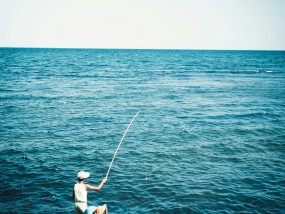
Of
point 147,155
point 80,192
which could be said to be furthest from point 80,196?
point 147,155

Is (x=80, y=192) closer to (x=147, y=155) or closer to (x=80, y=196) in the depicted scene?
(x=80, y=196)

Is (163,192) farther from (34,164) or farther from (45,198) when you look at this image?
(34,164)

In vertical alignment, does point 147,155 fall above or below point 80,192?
above

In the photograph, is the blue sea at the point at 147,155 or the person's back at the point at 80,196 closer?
the person's back at the point at 80,196

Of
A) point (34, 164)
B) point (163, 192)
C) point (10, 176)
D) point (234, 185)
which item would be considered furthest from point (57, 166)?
point (234, 185)

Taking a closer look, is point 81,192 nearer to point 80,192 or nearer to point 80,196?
point 80,192

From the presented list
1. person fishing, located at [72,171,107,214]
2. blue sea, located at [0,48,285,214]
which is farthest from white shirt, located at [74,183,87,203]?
blue sea, located at [0,48,285,214]

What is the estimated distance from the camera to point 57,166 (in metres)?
13.1

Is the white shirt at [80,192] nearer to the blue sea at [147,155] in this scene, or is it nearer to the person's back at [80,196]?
the person's back at [80,196]

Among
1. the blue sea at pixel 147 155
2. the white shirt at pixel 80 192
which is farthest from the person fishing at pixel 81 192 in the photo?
the blue sea at pixel 147 155

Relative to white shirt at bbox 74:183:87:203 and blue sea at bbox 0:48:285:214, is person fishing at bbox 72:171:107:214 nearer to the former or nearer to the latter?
white shirt at bbox 74:183:87:203

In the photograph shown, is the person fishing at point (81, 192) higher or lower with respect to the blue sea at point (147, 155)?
lower

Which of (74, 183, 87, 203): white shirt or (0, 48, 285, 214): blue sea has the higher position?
(0, 48, 285, 214): blue sea

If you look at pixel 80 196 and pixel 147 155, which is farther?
pixel 147 155
